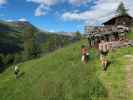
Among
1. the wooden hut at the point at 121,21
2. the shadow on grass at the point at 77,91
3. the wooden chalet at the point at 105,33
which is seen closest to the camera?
the shadow on grass at the point at 77,91

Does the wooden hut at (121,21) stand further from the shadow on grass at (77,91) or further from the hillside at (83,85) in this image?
the shadow on grass at (77,91)

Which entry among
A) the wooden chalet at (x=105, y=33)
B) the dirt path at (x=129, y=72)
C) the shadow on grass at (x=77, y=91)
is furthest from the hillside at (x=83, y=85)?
the wooden chalet at (x=105, y=33)

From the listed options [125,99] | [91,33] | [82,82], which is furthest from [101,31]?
[125,99]

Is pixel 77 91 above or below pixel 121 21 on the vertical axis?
below

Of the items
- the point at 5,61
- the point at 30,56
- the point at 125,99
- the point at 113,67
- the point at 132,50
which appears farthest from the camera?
the point at 5,61

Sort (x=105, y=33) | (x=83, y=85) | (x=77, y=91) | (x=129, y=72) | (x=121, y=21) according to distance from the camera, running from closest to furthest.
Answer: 1. (x=77, y=91)
2. (x=83, y=85)
3. (x=129, y=72)
4. (x=105, y=33)
5. (x=121, y=21)

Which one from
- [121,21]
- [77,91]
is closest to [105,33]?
[77,91]

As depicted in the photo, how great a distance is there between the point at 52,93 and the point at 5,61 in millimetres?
110267

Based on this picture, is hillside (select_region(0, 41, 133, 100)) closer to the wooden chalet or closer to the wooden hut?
the wooden chalet

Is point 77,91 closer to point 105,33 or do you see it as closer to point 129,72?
point 129,72

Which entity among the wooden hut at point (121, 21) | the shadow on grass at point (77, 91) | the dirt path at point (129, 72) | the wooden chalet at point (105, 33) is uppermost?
the wooden hut at point (121, 21)

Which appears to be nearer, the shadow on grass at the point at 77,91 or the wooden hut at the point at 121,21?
the shadow on grass at the point at 77,91

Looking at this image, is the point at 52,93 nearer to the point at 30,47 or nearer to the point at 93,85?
the point at 93,85

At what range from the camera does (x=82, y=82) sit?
2323cm
